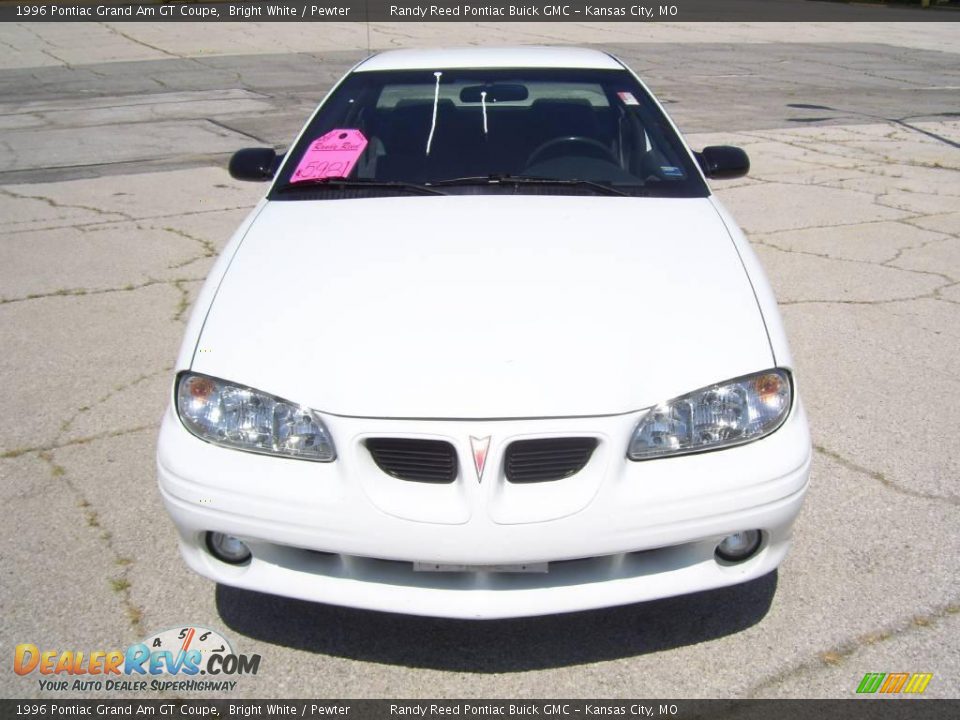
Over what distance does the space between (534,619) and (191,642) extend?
1016mm

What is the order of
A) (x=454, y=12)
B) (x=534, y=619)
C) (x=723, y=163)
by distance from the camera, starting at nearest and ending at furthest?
(x=534, y=619), (x=723, y=163), (x=454, y=12)

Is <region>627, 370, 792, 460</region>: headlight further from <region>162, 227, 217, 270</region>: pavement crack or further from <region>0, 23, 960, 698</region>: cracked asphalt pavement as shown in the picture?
<region>162, 227, 217, 270</region>: pavement crack

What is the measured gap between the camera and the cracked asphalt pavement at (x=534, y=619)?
2.61m

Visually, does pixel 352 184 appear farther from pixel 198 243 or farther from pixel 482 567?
pixel 198 243

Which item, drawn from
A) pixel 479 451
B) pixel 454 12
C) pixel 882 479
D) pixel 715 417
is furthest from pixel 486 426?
pixel 454 12

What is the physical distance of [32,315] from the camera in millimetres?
5277

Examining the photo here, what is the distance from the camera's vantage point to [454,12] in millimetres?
29984

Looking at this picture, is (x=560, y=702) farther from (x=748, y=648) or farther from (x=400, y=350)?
(x=400, y=350)

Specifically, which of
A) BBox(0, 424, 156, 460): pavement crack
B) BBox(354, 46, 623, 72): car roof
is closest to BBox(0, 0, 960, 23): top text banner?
BBox(354, 46, 623, 72): car roof

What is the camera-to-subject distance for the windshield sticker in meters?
3.66

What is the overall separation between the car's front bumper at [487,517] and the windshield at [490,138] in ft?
4.77

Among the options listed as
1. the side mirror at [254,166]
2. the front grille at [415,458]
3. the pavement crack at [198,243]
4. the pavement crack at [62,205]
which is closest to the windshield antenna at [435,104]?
the side mirror at [254,166]

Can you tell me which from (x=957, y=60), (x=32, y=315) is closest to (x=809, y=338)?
(x=32, y=315)

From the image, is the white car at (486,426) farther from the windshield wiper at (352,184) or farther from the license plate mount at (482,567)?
the windshield wiper at (352,184)
